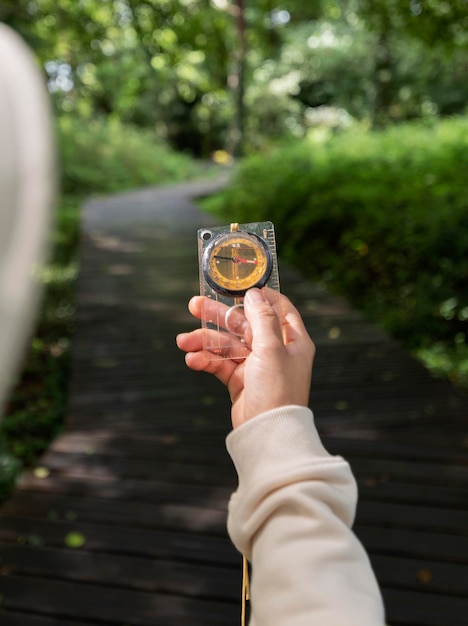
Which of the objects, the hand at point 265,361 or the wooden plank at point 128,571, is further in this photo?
the wooden plank at point 128,571

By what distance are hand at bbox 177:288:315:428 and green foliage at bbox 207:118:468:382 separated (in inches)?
149

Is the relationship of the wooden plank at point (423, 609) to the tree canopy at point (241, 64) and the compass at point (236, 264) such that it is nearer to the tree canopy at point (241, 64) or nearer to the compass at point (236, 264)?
the compass at point (236, 264)

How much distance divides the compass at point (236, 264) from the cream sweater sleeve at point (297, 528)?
180mm

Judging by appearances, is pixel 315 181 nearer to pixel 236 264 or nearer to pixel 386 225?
pixel 386 225

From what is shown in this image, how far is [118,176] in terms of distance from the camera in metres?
16.0

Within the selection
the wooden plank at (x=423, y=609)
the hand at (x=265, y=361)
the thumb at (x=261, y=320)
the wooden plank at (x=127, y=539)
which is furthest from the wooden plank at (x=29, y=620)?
the thumb at (x=261, y=320)

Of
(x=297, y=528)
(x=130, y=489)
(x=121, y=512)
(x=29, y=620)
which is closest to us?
(x=297, y=528)

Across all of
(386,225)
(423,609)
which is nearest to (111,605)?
(423,609)

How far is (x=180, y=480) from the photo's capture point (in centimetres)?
292

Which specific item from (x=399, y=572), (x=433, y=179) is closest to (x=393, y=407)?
(x=399, y=572)

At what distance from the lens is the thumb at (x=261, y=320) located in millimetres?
878

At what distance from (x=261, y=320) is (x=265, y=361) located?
0.06m

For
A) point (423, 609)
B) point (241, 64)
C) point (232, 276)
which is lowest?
point (423, 609)

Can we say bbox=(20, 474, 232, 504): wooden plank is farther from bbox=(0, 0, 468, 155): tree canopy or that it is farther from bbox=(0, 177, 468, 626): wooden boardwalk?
bbox=(0, 0, 468, 155): tree canopy
